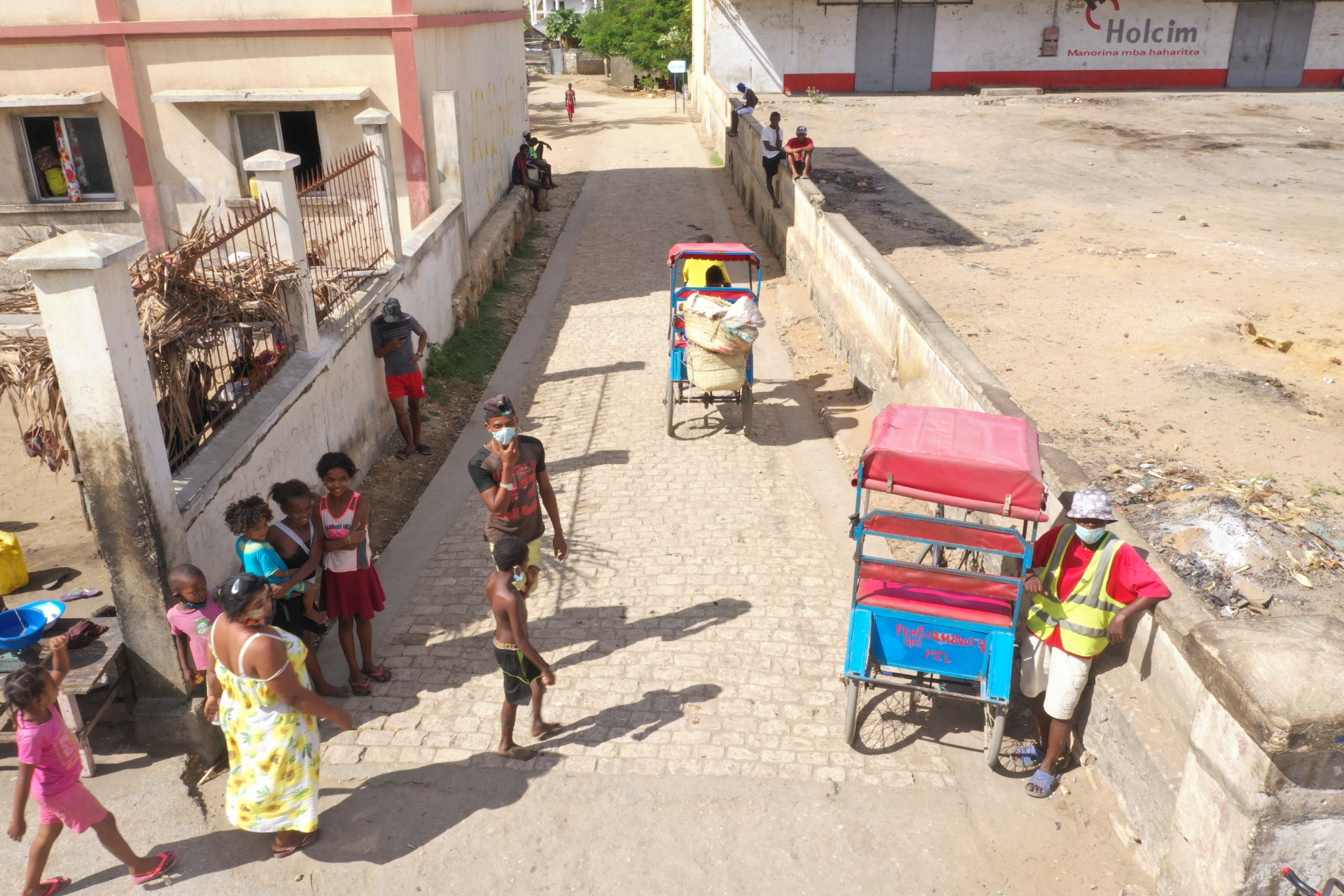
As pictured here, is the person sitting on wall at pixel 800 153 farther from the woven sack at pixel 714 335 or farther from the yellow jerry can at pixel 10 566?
the yellow jerry can at pixel 10 566

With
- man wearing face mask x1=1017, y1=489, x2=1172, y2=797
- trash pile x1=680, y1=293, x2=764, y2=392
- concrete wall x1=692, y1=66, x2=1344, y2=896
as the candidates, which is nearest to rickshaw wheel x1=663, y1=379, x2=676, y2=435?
trash pile x1=680, y1=293, x2=764, y2=392

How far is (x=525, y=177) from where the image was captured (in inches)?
740

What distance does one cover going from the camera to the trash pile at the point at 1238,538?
5883 mm

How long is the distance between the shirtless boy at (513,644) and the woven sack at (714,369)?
160 inches

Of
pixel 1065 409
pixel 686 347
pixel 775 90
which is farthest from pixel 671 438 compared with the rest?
pixel 775 90

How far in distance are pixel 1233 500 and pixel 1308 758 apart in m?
3.66

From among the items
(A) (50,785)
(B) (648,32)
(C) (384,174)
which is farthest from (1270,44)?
(A) (50,785)

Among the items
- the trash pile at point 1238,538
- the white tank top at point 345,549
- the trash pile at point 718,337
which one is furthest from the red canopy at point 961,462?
the trash pile at point 718,337

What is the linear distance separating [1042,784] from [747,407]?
4.89 metres

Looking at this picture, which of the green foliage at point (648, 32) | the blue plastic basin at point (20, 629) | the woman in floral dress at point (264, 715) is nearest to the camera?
the woman in floral dress at point (264, 715)

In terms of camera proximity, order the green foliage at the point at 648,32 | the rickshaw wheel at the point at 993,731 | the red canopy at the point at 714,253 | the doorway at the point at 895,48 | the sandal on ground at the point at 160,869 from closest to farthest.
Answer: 1. the sandal on ground at the point at 160,869
2. the rickshaw wheel at the point at 993,731
3. the red canopy at the point at 714,253
4. the doorway at the point at 895,48
5. the green foliage at the point at 648,32

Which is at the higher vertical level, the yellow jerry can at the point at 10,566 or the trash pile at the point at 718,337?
the trash pile at the point at 718,337

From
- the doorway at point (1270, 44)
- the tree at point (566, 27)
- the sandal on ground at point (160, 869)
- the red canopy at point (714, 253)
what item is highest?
the tree at point (566, 27)

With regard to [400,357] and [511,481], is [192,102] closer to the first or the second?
[400,357]
